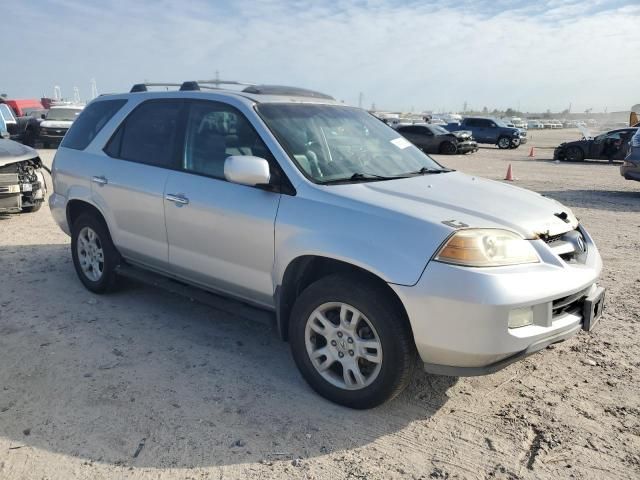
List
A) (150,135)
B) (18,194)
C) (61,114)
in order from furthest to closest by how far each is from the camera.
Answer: (61,114)
(18,194)
(150,135)

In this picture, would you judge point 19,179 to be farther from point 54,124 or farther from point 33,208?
point 54,124

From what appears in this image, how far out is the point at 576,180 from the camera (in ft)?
49.1

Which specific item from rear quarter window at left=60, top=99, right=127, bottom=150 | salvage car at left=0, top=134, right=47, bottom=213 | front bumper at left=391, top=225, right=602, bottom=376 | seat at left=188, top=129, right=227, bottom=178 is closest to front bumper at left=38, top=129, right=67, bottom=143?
salvage car at left=0, top=134, right=47, bottom=213

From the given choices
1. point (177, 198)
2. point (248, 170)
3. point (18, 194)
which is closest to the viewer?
point (248, 170)

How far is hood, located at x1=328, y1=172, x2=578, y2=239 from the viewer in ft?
9.80

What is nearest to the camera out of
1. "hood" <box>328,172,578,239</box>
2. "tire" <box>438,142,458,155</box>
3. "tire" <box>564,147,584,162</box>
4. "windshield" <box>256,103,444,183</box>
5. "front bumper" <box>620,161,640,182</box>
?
"hood" <box>328,172,578,239</box>

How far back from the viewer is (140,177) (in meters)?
4.32

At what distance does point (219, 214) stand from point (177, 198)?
487 millimetres

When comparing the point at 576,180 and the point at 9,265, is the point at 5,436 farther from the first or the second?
the point at 576,180

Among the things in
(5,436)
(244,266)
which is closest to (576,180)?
(244,266)

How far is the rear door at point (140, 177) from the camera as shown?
13.8ft

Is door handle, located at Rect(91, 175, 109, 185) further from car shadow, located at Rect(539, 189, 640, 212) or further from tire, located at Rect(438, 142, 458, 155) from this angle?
tire, located at Rect(438, 142, 458, 155)

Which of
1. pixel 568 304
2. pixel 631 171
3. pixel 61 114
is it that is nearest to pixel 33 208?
pixel 568 304

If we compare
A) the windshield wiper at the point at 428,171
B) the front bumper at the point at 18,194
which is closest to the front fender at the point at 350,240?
the windshield wiper at the point at 428,171
